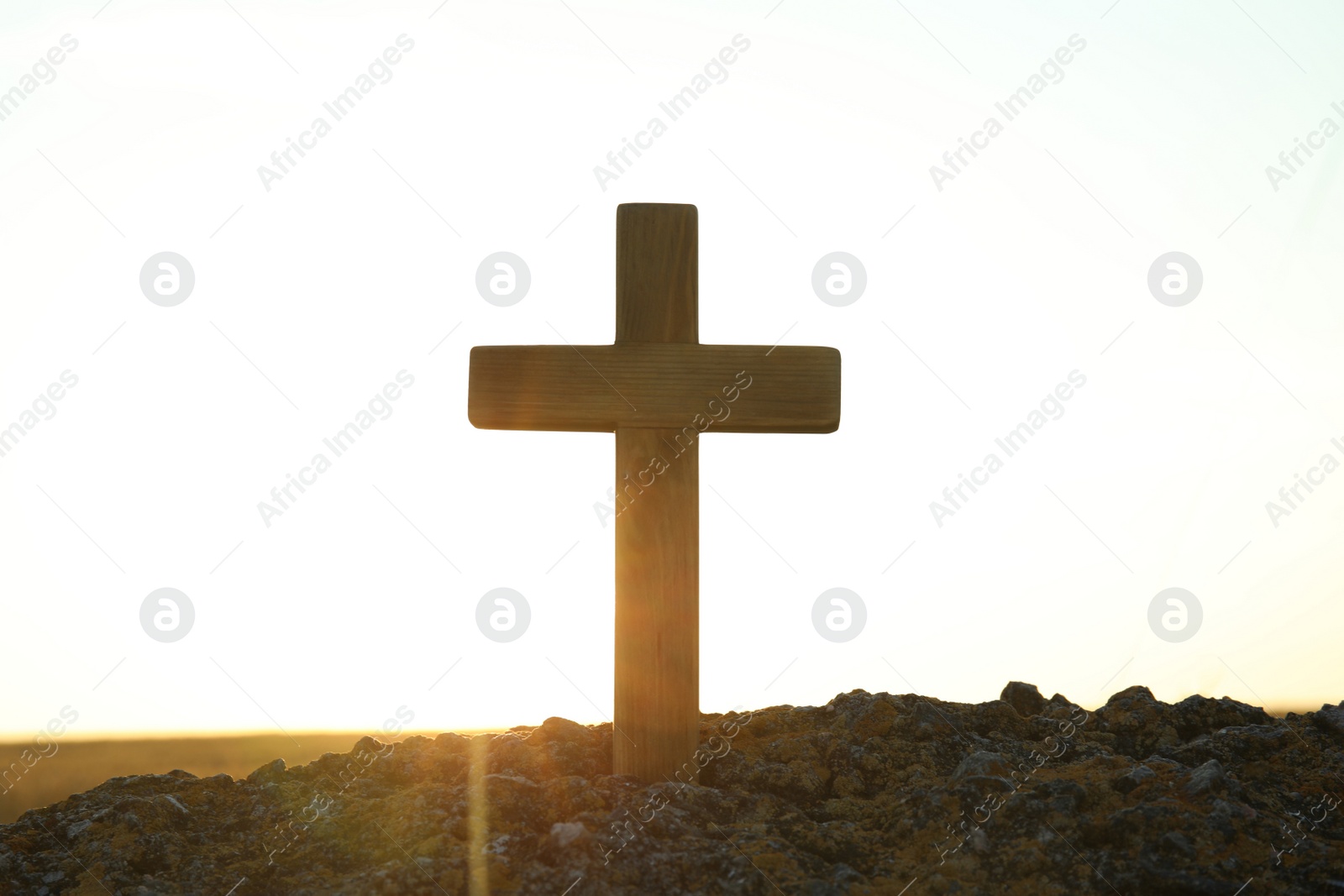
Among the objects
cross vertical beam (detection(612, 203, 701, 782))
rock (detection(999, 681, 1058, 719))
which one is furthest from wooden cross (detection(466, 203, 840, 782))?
rock (detection(999, 681, 1058, 719))

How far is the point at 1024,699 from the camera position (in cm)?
555

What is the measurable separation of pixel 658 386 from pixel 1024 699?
269cm

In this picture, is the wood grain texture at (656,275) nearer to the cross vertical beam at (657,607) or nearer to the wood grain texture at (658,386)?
the wood grain texture at (658,386)

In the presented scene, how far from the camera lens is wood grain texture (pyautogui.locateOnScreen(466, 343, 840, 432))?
15.4ft

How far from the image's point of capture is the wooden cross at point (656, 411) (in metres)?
4.59

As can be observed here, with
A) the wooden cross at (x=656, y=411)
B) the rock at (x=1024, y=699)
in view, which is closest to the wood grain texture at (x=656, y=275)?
the wooden cross at (x=656, y=411)

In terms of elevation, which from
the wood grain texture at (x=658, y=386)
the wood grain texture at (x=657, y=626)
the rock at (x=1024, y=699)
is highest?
the wood grain texture at (x=658, y=386)

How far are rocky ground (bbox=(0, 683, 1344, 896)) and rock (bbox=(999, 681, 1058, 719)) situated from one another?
0.36 meters

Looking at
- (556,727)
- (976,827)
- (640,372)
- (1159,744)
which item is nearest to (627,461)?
(640,372)

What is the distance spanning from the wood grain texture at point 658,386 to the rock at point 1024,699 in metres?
1.96

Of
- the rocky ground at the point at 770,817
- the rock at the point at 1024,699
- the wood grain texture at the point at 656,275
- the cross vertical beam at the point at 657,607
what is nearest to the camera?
the rocky ground at the point at 770,817

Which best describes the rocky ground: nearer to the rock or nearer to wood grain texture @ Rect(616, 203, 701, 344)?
the rock

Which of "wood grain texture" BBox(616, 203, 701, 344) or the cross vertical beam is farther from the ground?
"wood grain texture" BBox(616, 203, 701, 344)

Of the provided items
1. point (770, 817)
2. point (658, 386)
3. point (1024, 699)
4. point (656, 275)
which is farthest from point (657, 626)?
point (1024, 699)
